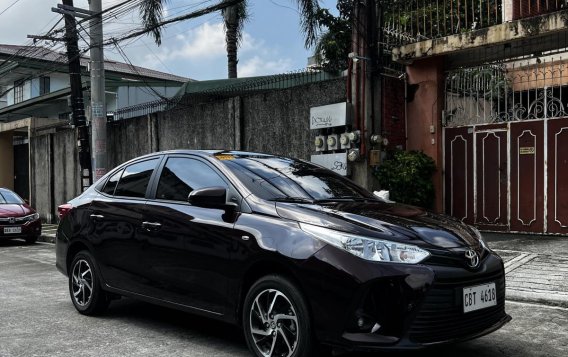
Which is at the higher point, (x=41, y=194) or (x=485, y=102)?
(x=485, y=102)

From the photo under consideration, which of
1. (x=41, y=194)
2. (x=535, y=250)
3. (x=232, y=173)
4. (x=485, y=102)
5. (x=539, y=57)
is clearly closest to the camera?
(x=232, y=173)

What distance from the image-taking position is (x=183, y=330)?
4.98 m

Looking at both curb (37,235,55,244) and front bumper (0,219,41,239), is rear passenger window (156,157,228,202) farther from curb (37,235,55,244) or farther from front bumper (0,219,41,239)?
curb (37,235,55,244)

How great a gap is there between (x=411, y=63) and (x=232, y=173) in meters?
7.52

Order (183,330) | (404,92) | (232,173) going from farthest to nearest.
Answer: (404,92) < (183,330) < (232,173)

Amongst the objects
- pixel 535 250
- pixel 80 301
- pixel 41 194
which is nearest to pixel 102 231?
pixel 80 301

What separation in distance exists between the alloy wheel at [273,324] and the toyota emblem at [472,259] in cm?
116

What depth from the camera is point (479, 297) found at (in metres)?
3.65

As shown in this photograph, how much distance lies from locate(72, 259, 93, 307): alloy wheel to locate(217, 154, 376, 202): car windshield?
A: 6.62 ft

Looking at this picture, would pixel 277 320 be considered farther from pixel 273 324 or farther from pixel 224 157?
pixel 224 157

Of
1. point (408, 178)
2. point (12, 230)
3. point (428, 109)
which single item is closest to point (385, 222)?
point (408, 178)

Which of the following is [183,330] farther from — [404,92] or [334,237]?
[404,92]

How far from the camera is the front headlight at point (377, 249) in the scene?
3.46m

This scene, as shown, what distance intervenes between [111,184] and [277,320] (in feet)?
8.88
